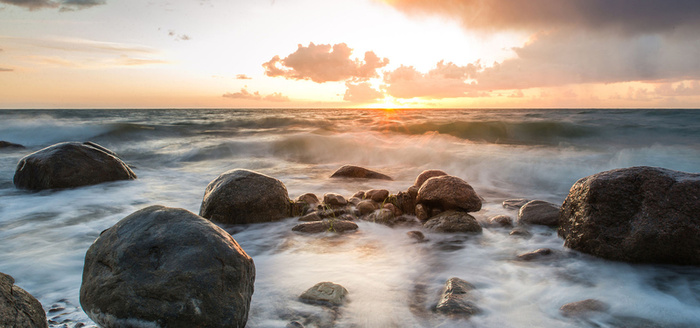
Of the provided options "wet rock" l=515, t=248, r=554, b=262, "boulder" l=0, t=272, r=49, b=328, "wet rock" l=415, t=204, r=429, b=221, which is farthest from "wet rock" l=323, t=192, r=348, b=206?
"boulder" l=0, t=272, r=49, b=328

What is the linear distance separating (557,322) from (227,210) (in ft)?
11.9

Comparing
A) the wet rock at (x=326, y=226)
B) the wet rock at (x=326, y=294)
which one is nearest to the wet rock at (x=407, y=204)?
the wet rock at (x=326, y=226)

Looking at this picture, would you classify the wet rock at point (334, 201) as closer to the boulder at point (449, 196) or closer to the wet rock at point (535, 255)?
the boulder at point (449, 196)

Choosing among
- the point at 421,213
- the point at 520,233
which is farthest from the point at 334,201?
the point at 520,233

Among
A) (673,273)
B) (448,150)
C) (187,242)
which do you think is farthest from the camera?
(448,150)

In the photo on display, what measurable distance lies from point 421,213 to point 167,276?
3.41 metres

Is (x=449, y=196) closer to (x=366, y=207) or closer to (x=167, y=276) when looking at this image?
(x=366, y=207)

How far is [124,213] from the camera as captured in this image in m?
5.30

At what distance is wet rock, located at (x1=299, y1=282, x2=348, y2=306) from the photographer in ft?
8.78

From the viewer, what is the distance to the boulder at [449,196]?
183 inches

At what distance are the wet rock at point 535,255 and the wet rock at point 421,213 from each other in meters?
1.36

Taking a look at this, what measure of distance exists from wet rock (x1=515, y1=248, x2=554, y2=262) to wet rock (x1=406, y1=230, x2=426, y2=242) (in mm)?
1015

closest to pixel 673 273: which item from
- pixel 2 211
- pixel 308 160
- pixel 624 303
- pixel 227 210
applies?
pixel 624 303

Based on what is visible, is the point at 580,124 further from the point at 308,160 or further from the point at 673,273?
the point at 673,273
